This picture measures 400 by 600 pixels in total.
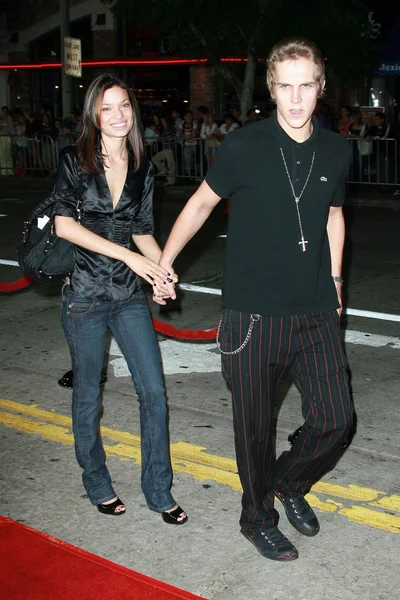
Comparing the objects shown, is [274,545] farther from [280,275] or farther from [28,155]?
[28,155]

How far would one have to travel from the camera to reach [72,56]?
21.4 metres

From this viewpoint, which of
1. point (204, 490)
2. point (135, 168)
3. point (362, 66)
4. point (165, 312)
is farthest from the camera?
point (362, 66)

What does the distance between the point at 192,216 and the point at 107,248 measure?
43cm

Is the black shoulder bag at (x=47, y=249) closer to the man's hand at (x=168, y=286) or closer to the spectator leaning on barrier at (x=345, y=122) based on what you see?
the man's hand at (x=168, y=286)

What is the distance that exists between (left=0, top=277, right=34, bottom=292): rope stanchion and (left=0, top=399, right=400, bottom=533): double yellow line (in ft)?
10.5

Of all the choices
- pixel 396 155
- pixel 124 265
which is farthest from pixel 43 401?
pixel 396 155

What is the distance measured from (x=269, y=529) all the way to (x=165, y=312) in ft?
16.4

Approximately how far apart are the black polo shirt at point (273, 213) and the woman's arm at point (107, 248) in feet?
1.14

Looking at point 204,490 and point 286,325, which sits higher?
point 286,325

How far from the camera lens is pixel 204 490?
15.1ft

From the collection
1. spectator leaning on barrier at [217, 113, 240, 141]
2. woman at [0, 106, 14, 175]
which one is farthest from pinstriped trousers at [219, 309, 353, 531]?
woman at [0, 106, 14, 175]

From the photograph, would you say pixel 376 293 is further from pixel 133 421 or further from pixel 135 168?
pixel 135 168

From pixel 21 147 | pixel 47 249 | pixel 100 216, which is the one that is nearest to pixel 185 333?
pixel 47 249

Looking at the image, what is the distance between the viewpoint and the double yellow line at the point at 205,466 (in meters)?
4.34
